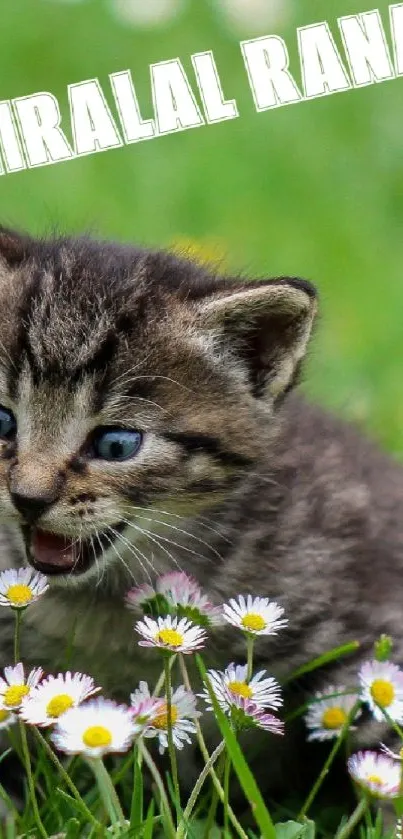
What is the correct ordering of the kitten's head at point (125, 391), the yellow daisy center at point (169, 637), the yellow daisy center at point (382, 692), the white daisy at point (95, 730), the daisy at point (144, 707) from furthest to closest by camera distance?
the kitten's head at point (125, 391)
the yellow daisy center at point (382, 692)
the yellow daisy center at point (169, 637)
the daisy at point (144, 707)
the white daisy at point (95, 730)

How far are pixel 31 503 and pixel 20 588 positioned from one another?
0.15 m

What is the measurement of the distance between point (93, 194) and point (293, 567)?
11.2 feet

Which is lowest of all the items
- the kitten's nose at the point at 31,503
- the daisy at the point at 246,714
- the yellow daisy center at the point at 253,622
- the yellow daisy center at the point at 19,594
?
the daisy at the point at 246,714

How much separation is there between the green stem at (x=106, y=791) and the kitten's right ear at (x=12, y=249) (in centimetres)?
106

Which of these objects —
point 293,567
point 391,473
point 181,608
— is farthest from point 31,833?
point 391,473

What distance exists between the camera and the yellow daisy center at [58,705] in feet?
6.59

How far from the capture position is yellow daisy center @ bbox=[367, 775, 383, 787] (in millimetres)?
2036

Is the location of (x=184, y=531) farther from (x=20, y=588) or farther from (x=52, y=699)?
(x=52, y=699)

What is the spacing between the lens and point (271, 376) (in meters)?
2.56

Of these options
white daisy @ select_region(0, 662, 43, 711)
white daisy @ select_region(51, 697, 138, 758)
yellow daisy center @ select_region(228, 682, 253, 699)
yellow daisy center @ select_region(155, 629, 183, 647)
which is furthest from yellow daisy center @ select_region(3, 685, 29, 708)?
yellow daisy center @ select_region(228, 682, 253, 699)

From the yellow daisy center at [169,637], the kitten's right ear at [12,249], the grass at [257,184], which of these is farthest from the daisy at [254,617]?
the grass at [257,184]

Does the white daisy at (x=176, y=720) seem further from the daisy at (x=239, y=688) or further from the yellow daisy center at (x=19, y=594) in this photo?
the yellow daisy center at (x=19, y=594)

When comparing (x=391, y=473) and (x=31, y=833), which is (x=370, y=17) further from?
(x=31, y=833)

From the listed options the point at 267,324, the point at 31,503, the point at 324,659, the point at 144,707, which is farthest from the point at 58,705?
the point at 267,324
